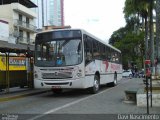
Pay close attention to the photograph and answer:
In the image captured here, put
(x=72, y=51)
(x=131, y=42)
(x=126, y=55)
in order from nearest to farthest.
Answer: (x=72, y=51)
(x=131, y=42)
(x=126, y=55)

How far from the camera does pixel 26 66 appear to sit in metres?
23.7

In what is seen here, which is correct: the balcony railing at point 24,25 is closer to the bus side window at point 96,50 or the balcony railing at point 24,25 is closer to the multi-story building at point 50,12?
the multi-story building at point 50,12

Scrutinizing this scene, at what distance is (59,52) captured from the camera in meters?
17.5

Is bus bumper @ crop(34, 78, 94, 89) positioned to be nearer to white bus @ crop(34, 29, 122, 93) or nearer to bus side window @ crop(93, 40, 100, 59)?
white bus @ crop(34, 29, 122, 93)

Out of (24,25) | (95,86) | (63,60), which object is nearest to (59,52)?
(63,60)

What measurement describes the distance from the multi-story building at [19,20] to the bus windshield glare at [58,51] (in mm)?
46167

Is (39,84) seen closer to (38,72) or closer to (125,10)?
(38,72)

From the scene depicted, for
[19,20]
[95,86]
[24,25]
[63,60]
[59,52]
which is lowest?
[95,86]

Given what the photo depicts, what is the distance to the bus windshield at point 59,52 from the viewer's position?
683 inches

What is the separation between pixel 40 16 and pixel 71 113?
73077mm

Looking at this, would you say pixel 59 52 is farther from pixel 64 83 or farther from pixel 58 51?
pixel 64 83

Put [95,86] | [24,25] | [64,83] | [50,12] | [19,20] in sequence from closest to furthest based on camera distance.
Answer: [64,83] < [95,86] < [19,20] < [24,25] < [50,12]

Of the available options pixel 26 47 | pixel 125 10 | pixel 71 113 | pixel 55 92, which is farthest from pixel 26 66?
pixel 125 10

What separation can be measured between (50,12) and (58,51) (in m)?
61.0
